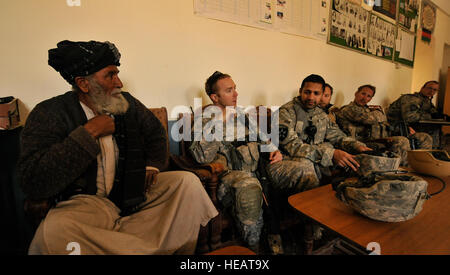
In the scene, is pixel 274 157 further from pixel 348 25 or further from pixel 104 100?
pixel 348 25

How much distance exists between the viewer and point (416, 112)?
3512 millimetres

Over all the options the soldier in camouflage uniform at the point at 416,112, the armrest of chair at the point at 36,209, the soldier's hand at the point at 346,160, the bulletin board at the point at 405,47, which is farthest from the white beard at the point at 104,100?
the bulletin board at the point at 405,47

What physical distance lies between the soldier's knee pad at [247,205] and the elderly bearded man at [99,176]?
0.19 metres

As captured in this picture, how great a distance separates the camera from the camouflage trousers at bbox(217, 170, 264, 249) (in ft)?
4.51

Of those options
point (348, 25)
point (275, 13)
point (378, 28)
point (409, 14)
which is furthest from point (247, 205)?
point (409, 14)

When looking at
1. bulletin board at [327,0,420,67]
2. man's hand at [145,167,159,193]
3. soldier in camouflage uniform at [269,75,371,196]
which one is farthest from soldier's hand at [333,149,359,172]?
bulletin board at [327,0,420,67]

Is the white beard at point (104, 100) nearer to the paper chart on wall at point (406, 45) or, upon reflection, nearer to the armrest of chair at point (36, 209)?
the armrest of chair at point (36, 209)

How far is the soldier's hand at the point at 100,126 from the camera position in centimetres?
108

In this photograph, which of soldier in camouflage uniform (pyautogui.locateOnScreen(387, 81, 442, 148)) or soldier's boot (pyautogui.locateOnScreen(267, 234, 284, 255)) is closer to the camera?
soldier's boot (pyautogui.locateOnScreen(267, 234, 284, 255))

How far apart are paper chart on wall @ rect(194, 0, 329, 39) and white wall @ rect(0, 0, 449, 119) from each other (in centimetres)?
7

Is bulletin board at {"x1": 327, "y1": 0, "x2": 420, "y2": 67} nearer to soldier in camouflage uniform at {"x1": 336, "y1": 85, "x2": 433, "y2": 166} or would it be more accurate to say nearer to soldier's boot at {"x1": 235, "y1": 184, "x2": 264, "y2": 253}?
soldier in camouflage uniform at {"x1": 336, "y1": 85, "x2": 433, "y2": 166}

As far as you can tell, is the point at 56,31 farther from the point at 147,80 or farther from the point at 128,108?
the point at 128,108

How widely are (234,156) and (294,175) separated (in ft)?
1.51

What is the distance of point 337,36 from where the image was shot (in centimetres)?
326
